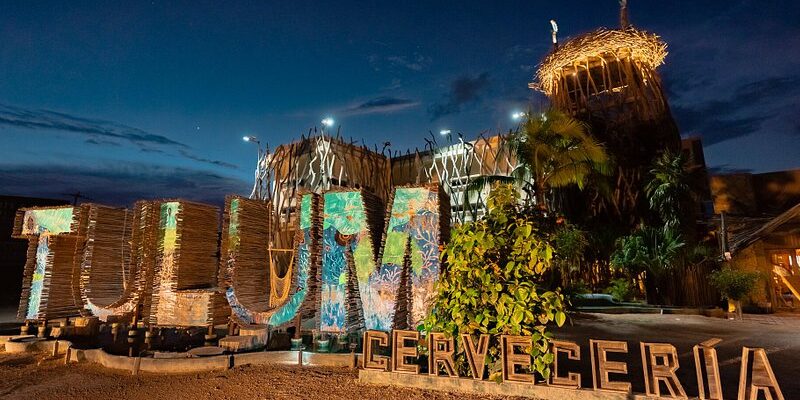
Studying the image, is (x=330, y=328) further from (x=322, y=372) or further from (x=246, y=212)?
(x=246, y=212)

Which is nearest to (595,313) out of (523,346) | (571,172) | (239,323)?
(571,172)

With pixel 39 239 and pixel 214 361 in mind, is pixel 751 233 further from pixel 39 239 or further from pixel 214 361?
pixel 39 239

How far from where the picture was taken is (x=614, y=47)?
634 inches

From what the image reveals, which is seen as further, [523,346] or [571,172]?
[571,172]

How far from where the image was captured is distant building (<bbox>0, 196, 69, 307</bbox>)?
19391mm

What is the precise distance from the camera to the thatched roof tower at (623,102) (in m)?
15.1

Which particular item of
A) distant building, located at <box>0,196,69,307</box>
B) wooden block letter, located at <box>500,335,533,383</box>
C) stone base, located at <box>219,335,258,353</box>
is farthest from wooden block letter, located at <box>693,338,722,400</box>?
distant building, located at <box>0,196,69,307</box>

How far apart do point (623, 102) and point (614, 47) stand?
231 cm

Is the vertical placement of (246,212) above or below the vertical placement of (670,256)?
above

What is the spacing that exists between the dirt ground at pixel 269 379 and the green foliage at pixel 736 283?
264 cm

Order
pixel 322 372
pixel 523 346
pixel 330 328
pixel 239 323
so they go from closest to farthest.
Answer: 1. pixel 523 346
2. pixel 322 372
3. pixel 330 328
4. pixel 239 323

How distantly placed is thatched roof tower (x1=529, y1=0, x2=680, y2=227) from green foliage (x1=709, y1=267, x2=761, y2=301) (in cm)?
449

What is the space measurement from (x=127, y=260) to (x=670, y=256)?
15.3 meters

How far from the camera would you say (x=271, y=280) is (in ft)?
27.7
